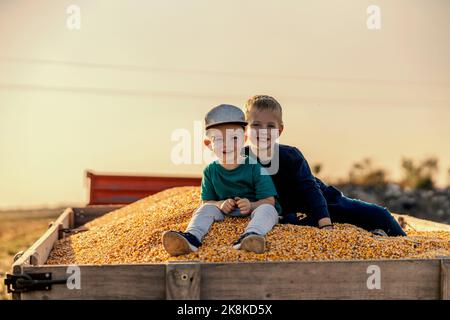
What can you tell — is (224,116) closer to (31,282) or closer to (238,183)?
(238,183)

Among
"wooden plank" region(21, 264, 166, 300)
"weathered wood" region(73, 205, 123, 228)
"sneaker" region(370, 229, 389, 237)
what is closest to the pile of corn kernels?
"sneaker" region(370, 229, 389, 237)

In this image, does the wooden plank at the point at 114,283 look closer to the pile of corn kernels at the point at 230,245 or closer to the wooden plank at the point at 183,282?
the wooden plank at the point at 183,282

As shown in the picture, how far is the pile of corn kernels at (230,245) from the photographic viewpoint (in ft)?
13.3

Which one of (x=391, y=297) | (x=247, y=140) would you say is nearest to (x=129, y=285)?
(x=391, y=297)

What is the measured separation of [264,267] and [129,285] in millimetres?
728

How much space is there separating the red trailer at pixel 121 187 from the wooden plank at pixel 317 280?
5.77m

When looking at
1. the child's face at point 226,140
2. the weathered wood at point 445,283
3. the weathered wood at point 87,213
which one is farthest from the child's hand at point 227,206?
the weathered wood at point 87,213

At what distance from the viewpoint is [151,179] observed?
9453mm

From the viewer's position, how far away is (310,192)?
512 centimetres

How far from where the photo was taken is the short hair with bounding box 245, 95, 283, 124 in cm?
509

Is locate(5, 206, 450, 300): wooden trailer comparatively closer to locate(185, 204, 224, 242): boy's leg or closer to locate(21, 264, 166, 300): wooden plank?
locate(21, 264, 166, 300): wooden plank

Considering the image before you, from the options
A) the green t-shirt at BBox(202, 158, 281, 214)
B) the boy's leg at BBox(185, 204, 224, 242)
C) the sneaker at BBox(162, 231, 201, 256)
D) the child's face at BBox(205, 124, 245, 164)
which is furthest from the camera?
the green t-shirt at BBox(202, 158, 281, 214)
